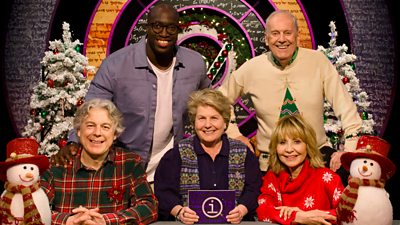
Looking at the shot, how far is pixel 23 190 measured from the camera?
2908mm

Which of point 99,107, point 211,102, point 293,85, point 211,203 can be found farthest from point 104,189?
point 293,85

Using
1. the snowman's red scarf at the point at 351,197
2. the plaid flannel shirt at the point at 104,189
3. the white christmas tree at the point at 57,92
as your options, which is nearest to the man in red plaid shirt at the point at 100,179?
the plaid flannel shirt at the point at 104,189

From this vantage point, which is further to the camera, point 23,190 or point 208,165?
point 208,165

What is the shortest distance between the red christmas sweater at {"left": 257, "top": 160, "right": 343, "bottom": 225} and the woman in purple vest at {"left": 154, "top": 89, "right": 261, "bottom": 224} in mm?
82

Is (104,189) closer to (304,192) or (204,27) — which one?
(304,192)

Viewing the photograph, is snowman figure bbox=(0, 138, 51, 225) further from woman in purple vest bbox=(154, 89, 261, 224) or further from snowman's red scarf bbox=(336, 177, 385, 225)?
snowman's red scarf bbox=(336, 177, 385, 225)

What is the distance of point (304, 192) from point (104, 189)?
981 millimetres

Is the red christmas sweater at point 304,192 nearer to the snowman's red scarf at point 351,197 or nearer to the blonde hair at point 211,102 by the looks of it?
the snowman's red scarf at point 351,197

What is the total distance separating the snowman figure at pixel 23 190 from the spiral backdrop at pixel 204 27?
428cm

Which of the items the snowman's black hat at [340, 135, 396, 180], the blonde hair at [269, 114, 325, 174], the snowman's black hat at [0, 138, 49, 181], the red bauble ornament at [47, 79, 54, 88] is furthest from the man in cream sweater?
the red bauble ornament at [47, 79, 54, 88]

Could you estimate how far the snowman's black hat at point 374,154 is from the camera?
304 cm

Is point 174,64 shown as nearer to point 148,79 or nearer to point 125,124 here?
point 148,79

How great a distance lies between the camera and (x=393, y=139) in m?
7.03

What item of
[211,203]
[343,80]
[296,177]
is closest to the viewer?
[211,203]
